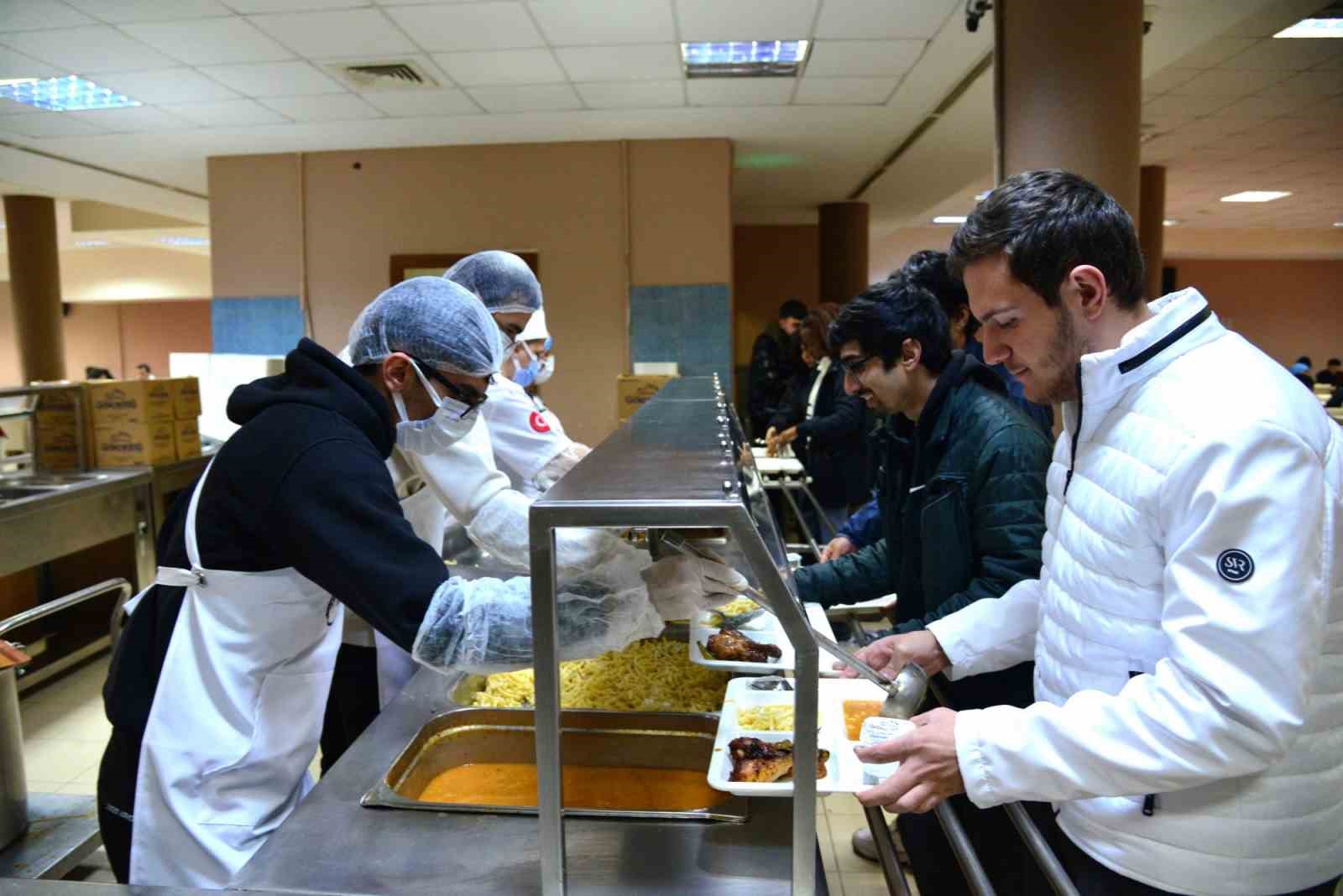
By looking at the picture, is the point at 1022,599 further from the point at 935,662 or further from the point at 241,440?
the point at 241,440

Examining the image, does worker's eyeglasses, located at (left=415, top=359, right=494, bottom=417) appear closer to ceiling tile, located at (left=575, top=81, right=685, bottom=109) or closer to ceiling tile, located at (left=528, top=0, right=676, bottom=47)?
ceiling tile, located at (left=528, top=0, right=676, bottom=47)

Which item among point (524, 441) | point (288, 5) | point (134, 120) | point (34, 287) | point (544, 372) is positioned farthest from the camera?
point (34, 287)

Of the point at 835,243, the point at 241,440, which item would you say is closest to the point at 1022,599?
the point at 241,440

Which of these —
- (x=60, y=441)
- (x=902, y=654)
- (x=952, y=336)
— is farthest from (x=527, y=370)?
(x=60, y=441)

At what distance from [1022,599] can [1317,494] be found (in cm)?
55

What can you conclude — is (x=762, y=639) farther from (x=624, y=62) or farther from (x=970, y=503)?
(x=624, y=62)

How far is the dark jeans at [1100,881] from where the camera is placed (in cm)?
93

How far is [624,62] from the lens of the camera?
14.2ft

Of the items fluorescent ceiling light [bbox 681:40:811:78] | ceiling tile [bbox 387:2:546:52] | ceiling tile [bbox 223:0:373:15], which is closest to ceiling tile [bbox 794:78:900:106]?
fluorescent ceiling light [bbox 681:40:811:78]

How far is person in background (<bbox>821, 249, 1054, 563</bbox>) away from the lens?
1899 millimetres

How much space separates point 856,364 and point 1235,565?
101 cm

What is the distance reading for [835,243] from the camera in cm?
901

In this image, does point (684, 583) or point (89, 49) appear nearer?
point (684, 583)

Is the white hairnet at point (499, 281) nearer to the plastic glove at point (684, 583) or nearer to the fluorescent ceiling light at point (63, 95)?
the plastic glove at point (684, 583)
